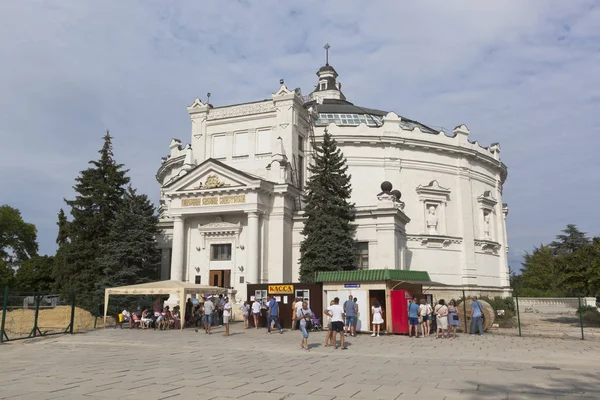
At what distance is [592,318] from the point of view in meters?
31.8

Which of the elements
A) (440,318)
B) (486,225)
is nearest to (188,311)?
(440,318)

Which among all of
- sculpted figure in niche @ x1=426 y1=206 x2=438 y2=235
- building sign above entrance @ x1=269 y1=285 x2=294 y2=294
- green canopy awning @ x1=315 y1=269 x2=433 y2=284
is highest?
Answer: sculpted figure in niche @ x1=426 y1=206 x2=438 y2=235

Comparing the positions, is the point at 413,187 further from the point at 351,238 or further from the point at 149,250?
the point at 149,250

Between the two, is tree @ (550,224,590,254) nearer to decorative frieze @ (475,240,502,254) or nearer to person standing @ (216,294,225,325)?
decorative frieze @ (475,240,502,254)

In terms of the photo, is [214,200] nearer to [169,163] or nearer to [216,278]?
[216,278]

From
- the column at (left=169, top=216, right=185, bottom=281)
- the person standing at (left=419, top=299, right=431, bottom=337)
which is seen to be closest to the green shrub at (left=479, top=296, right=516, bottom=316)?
the person standing at (left=419, top=299, right=431, bottom=337)

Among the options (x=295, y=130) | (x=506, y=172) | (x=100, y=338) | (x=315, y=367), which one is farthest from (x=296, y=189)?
(x=506, y=172)

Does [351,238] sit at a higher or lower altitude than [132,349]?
higher

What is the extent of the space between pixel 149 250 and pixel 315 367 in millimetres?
25434

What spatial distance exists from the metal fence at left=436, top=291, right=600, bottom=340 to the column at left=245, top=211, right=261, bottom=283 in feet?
39.8

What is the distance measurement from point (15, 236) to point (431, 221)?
50427 millimetres

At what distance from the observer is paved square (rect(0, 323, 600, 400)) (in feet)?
31.4

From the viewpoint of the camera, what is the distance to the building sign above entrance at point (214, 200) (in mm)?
32438

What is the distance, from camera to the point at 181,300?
24875 millimetres
